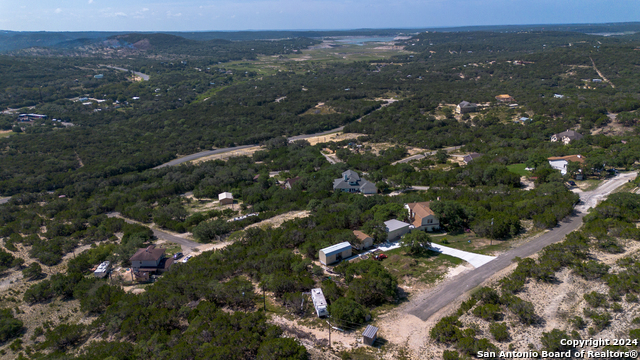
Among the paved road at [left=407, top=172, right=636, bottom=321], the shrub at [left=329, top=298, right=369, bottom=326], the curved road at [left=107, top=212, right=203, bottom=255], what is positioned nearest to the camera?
the shrub at [left=329, top=298, right=369, bottom=326]

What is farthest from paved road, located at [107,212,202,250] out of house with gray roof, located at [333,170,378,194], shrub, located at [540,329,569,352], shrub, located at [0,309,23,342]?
shrub, located at [540,329,569,352]

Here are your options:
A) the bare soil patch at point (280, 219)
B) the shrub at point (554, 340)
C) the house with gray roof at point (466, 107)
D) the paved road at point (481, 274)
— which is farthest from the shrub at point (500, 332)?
the house with gray roof at point (466, 107)

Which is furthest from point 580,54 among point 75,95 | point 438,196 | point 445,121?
point 75,95

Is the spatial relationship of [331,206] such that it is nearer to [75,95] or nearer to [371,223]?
[371,223]

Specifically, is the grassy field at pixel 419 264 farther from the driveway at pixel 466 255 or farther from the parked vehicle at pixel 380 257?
the driveway at pixel 466 255

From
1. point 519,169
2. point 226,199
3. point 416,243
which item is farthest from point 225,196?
point 519,169

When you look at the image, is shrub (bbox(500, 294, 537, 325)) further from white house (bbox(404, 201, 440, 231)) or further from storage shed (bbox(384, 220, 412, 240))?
white house (bbox(404, 201, 440, 231))

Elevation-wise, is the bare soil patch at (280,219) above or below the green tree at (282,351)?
below
